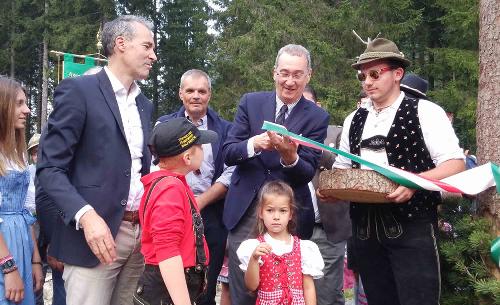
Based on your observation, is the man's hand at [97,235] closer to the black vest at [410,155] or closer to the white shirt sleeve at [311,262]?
the white shirt sleeve at [311,262]

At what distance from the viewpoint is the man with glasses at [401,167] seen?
3.34 metres

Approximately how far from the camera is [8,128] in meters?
3.90

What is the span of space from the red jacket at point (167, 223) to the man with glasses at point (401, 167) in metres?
1.08

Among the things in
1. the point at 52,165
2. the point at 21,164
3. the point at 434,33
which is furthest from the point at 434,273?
the point at 434,33

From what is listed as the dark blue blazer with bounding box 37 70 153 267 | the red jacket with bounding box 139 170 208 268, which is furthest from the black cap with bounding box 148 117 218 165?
the dark blue blazer with bounding box 37 70 153 267

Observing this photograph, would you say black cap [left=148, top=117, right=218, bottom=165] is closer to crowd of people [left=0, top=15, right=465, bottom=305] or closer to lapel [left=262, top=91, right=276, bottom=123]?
crowd of people [left=0, top=15, right=465, bottom=305]

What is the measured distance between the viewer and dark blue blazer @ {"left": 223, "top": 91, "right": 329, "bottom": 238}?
13.3 ft

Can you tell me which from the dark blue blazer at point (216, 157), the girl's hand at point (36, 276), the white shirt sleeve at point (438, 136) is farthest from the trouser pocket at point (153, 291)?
the dark blue blazer at point (216, 157)

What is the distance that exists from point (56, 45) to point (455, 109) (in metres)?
24.3

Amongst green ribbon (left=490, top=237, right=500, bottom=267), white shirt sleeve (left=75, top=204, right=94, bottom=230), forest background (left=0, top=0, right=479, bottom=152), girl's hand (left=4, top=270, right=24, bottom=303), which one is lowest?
girl's hand (left=4, top=270, right=24, bottom=303)

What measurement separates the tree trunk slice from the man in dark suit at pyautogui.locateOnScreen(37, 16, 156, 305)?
1169 mm

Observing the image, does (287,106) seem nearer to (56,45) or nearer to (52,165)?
(52,165)

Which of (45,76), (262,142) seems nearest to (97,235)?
(262,142)

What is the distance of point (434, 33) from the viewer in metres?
25.7
